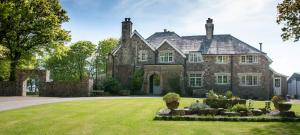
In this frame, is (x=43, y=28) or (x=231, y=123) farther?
(x=43, y=28)

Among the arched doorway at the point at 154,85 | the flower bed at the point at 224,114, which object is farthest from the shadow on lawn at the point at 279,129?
the arched doorway at the point at 154,85

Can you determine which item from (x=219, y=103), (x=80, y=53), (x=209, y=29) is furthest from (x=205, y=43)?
(x=80, y=53)

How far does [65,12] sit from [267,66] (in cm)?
2612

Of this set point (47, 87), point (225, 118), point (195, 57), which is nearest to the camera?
point (225, 118)

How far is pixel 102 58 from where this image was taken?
70.9 m

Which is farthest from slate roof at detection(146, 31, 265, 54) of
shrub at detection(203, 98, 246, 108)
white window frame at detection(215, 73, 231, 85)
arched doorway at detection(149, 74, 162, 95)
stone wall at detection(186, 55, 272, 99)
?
shrub at detection(203, 98, 246, 108)

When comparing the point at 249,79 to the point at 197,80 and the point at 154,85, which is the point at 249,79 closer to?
the point at 197,80

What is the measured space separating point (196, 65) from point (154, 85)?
6.21m

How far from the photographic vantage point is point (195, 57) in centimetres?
4359

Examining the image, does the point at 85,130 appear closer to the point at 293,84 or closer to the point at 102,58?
the point at 293,84

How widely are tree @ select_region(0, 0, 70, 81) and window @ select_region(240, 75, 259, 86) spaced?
74.0 feet

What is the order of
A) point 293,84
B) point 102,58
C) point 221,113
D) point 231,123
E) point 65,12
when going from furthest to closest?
1. point 102,58
2. point 293,84
3. point 65,12
4. point 221,113
5. point 231,123

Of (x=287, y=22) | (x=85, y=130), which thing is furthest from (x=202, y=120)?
(x=287, y=22)

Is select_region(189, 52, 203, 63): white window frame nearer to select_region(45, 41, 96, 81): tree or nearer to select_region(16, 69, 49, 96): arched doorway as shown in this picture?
select_region(16, 69, 49, 96): arched doorway
